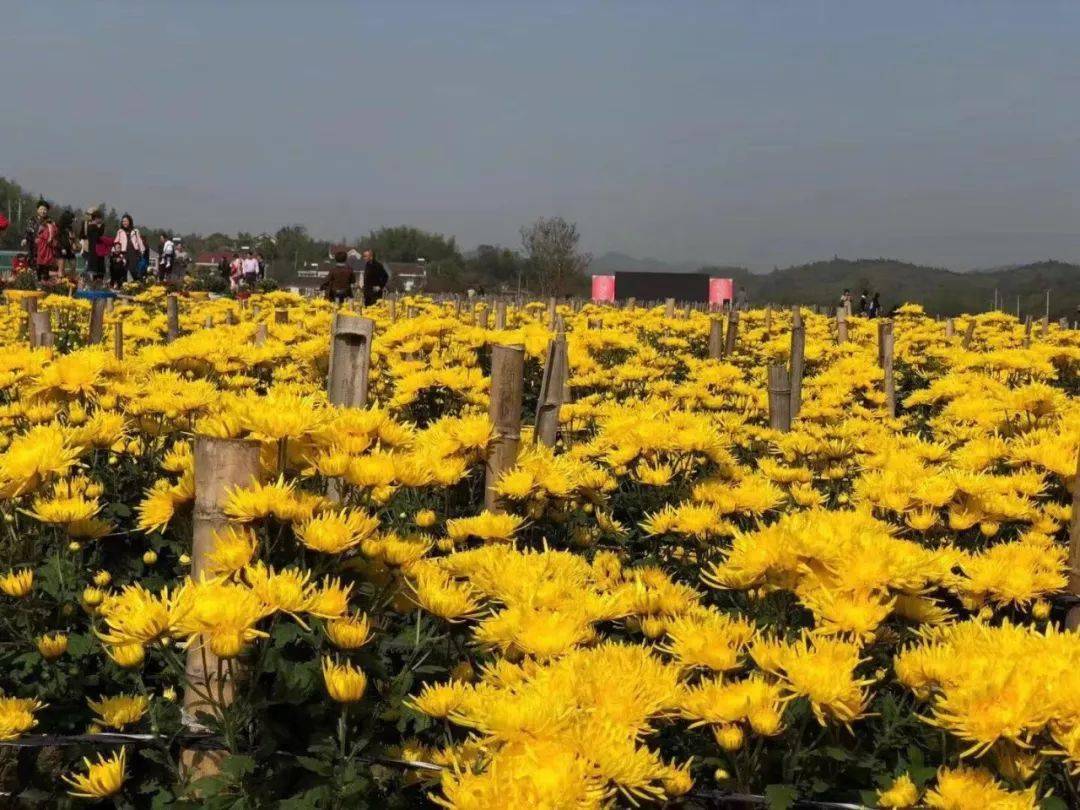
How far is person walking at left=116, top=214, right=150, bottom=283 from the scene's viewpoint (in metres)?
17.5

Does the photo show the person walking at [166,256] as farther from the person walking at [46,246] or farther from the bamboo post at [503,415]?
the bamboo post at [503,415]

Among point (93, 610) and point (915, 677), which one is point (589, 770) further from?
point (93, 610)

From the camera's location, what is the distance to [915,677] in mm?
1604

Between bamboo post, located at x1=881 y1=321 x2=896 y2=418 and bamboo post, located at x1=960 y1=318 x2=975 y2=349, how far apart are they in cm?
306

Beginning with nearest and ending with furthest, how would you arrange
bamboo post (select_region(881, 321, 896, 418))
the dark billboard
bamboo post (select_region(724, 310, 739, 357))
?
bamboo post (select_region(881, 321, 896, 418))
bamboo post (select_region(724, 310, 739, 357))
the dark billboard

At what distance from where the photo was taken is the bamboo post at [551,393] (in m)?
4.72

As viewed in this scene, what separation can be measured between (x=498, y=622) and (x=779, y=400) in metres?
4.54

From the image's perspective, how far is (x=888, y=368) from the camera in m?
7.51

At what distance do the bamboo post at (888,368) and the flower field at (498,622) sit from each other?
3391mm

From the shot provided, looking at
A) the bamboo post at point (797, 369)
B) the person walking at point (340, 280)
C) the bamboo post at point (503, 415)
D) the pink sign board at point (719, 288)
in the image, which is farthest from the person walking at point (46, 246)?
the pink sign board at point (719, 288)

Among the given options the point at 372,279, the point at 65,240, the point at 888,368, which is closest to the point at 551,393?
the point at 888,368

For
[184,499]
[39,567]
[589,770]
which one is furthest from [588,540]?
[589,770]

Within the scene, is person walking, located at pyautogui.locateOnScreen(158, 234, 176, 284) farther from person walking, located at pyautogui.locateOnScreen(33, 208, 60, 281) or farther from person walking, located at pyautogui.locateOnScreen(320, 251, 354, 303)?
person walking, located at pyautogui.locateOnScreen(320, 251, 354, 303)

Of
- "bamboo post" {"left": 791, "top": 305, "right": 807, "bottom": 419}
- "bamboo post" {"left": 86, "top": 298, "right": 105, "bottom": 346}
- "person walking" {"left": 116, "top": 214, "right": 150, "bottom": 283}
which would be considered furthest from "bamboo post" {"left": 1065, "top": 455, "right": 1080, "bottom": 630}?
"person walking" {"left": 116, "top": 214, "right": 150, "bottom": 283}
